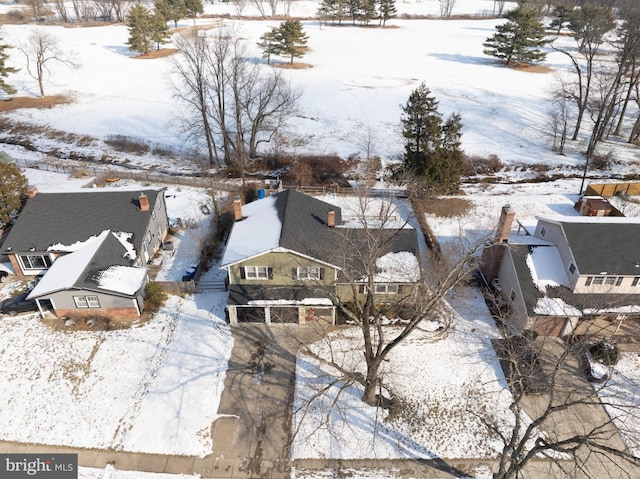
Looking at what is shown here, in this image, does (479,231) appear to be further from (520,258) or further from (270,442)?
(270,442)

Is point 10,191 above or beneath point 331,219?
beneath

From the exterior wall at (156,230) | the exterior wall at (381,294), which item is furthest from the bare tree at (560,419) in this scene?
the exterior wall at (156,230)

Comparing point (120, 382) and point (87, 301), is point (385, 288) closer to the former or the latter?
point (120, 382)

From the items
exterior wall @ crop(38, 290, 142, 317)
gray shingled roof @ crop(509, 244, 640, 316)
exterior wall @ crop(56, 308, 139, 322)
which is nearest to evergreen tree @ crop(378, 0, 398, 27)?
gray shingled roof @ crop(509, 244, 640, 316)

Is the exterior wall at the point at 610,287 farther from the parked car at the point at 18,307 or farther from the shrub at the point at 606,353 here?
the parked car at the point at 18,307

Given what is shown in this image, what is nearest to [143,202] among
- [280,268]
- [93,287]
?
[93,287]

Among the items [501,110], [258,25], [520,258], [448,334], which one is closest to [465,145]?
[501,110]
